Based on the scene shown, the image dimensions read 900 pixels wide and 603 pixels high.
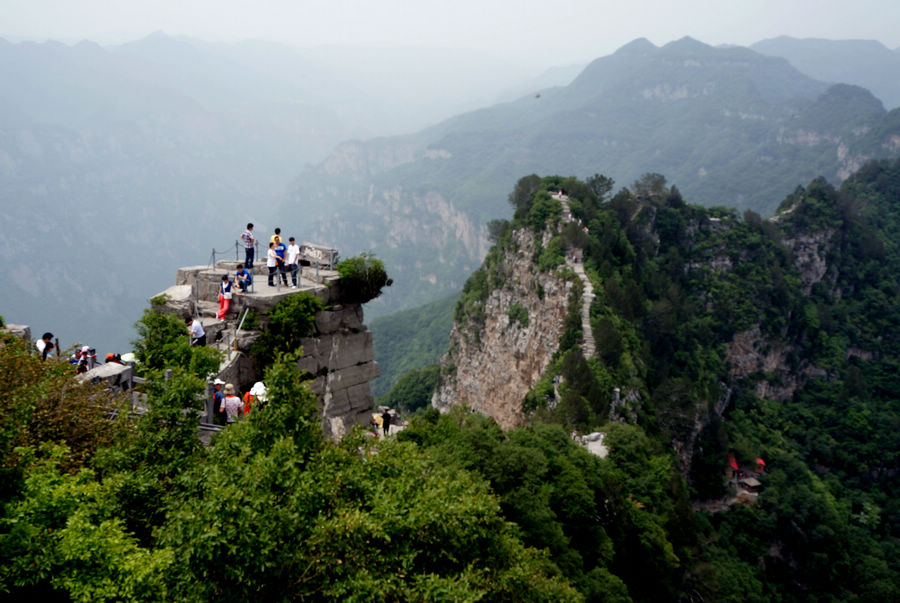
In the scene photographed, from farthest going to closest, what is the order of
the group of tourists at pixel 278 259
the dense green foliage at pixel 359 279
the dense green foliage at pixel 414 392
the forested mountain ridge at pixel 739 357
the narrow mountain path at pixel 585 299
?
1. the dense green foliage at pixel 414 392
2. the forested mountain ridge at pixel 739 357
3. the narrow mountain path at pixel 585 299
4. the dense green foliage at pixel 359 279
5. the group of tourists at pixel 278 259

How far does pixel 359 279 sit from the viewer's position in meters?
20.4

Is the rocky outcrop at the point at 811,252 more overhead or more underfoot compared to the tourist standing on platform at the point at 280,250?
more underfoot

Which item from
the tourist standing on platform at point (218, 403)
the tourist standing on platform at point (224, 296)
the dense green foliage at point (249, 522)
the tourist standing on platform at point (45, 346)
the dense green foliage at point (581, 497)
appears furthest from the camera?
the dense green foliage at point (581, 497)

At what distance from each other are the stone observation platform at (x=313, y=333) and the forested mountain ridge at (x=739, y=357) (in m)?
24.1

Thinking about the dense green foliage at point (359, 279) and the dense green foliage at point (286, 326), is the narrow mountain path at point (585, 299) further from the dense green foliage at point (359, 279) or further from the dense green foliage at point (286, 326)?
the dense green foliage at point (286, 326)

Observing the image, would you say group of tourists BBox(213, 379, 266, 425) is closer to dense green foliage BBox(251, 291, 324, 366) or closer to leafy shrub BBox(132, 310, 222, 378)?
leafy shrub BBox(132, 310, 222, 378)

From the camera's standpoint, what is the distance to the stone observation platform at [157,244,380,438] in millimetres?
18438

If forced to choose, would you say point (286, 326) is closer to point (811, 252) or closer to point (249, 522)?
point (249, 522)

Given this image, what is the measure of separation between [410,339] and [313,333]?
14932 cm

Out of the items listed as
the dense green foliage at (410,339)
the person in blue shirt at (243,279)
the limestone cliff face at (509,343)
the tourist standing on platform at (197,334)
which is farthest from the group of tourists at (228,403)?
the dense green foliage at (410,339)

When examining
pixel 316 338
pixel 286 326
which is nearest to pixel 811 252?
pixel 316 338

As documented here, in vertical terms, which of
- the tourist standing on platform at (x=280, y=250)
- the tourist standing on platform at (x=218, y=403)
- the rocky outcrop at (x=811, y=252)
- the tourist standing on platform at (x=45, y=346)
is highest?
the tourist standing on platform at (x=280, y=250)

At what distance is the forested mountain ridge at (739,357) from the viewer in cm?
5275

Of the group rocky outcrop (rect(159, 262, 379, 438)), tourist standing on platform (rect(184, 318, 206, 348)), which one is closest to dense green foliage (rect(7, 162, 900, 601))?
rocky outcrop (rect(159, 262, 379, 438))
